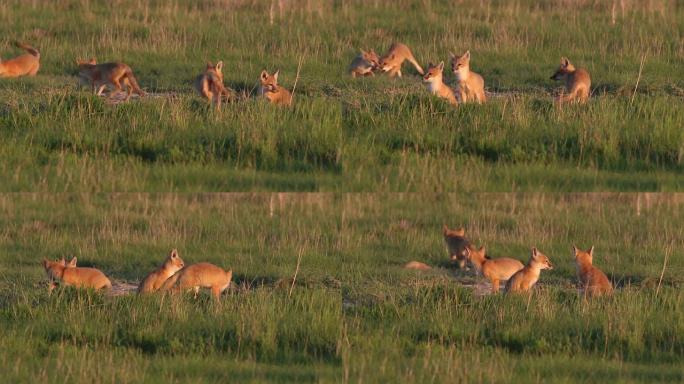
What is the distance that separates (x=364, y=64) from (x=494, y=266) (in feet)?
10.9

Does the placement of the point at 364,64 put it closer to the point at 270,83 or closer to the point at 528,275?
the point at 270,83

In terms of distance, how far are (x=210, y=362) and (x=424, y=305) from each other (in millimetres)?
2603

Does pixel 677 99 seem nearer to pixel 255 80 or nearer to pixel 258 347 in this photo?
pixel 255 80

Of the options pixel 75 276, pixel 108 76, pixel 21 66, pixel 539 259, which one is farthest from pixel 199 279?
pixel 21 66

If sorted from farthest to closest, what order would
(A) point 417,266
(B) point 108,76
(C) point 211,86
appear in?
(B) point 108,76 < (A) point 417,266 < (C) point 211,86

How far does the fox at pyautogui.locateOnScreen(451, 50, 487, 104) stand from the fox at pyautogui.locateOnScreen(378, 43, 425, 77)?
1.28 metres

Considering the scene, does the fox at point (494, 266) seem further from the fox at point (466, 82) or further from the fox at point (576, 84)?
the fox at point (576, 84)

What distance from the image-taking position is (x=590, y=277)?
17.1 metres

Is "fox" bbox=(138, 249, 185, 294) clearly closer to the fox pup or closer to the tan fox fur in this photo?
the tan fox fur

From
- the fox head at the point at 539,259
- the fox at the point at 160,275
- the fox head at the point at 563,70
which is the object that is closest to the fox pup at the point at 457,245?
the fox head at the point at 539,259

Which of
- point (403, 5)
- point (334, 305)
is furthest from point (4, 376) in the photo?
point (403, 5)

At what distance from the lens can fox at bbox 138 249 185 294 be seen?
1661 centimetres

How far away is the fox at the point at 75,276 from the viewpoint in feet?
55.2

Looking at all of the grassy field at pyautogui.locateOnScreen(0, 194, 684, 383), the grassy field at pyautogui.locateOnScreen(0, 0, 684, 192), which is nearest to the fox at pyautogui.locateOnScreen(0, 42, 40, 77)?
the grassy field at pyautogui.locateOnScreen(0, 0, 684, 192)
